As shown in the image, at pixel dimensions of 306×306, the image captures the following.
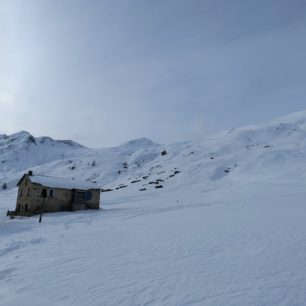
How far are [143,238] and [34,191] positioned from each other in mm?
27951

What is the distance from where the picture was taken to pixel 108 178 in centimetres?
11938

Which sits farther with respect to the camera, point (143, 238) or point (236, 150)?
point (236, 150)

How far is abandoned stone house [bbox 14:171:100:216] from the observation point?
39219 mm

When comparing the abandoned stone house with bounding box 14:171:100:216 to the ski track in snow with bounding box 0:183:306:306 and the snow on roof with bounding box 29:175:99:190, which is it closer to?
the snow on roof with bounding box 29:175:99:190

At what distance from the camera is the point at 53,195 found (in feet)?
131

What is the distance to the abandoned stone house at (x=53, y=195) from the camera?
39.2 metres

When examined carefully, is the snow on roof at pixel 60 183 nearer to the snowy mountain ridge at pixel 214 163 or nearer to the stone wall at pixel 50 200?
the stone wall at pixel 50 200

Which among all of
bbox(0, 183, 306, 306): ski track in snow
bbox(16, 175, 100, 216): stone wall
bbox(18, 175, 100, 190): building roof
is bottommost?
bbox(0, 183, 306, 306): ski track in snow

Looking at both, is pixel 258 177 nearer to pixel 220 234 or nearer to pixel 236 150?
pixel 236 150

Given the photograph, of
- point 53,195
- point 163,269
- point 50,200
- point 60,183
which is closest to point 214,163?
point 60,183

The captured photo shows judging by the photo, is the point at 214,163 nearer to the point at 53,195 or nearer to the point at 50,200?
the point at 53,195

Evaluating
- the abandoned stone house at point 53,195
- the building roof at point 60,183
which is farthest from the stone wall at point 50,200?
the building roof at point 60,183

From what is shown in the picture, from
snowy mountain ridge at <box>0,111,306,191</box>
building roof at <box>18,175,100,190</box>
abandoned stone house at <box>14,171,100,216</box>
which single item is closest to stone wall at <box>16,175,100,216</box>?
abandoned stone house at <box>14,171,100,216</box>

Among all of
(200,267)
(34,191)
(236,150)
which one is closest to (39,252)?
(200,267)
